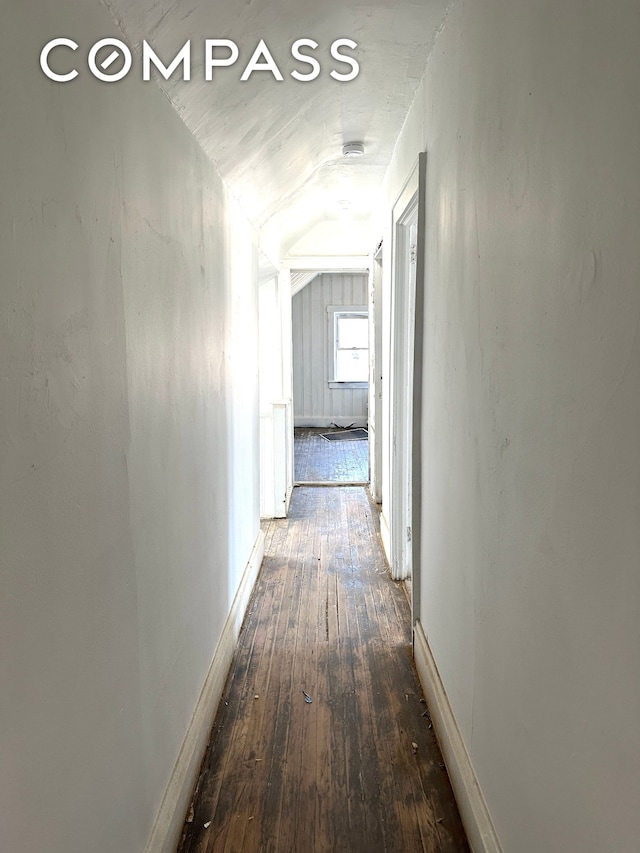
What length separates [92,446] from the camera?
113cm

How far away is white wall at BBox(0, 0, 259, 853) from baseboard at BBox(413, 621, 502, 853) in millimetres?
795

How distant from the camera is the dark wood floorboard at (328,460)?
240 inches

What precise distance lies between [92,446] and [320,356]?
8.18 meters

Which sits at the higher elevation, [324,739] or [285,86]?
[285,86]

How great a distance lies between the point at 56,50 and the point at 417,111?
182 cm

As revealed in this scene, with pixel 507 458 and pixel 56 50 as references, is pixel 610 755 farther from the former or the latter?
pixel 56 50

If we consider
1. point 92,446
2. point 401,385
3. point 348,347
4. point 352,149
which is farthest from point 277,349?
point 92,446

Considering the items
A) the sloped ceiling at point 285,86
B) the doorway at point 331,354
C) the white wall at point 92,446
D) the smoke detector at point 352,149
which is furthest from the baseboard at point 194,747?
the doorway at point 331,354

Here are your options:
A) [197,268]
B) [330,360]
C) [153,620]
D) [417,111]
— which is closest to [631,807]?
[153,620]

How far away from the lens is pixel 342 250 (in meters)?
5.40

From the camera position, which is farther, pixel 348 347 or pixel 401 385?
pixel 348 347

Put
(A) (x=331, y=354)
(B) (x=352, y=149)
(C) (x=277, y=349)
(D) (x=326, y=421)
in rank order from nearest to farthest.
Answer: (B) (x=352, y=149), (C) (x=277, y=349), (A) (x=331, y=354), (D) (x=326, y=421)

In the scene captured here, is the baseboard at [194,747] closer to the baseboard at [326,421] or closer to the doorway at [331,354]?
the doorway at [331,354]

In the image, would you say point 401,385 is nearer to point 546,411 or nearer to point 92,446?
point 546,411
